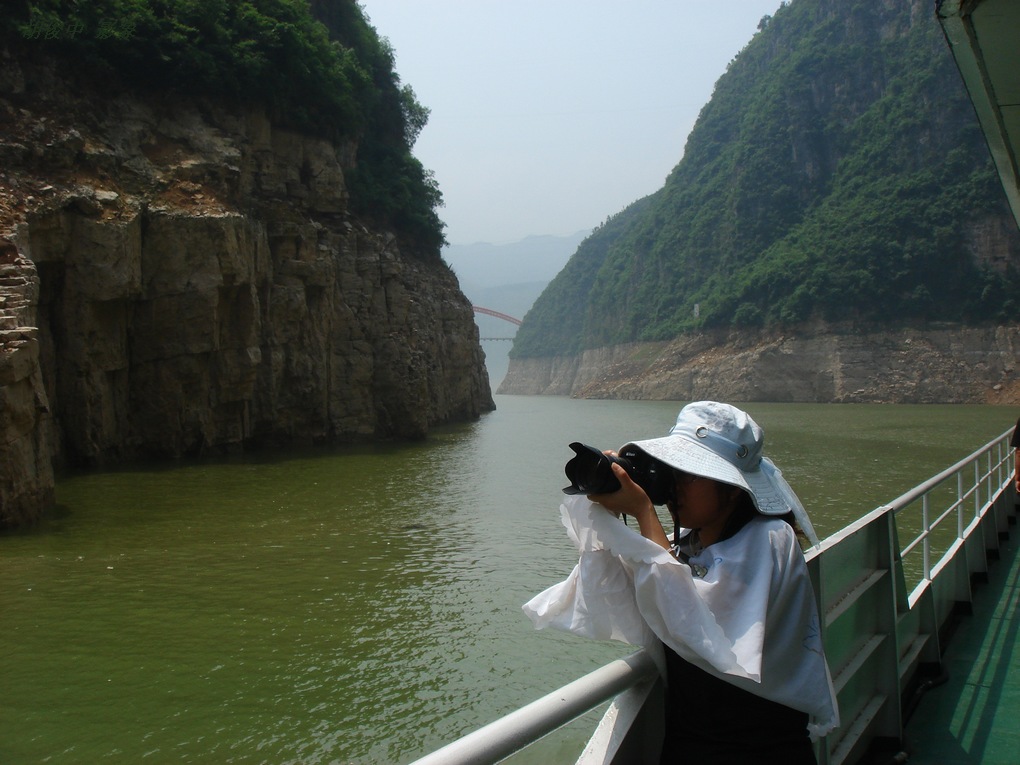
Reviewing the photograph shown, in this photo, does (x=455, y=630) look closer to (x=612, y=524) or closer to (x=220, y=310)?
(x=612, y=524)

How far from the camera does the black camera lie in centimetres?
188

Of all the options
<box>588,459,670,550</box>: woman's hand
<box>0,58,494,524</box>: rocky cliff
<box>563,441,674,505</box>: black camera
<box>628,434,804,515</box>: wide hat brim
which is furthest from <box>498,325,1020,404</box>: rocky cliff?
<box>588,459,670,550</box>: woman's hand

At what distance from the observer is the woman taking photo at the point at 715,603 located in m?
1.74

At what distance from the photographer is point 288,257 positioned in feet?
74.4

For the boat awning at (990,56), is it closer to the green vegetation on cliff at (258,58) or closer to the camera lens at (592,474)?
the camera lens at (592,474)

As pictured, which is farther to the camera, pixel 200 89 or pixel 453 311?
pixel 453 311

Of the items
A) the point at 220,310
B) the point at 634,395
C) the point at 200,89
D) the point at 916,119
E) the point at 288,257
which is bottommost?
the point at 634,395

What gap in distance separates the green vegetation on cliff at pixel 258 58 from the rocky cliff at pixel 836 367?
129ft

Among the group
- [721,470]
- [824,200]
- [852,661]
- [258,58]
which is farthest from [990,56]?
[824,200]

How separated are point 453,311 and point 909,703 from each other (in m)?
34.7

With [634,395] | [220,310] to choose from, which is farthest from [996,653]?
[634,395]

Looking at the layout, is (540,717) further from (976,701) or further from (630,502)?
(976,701)

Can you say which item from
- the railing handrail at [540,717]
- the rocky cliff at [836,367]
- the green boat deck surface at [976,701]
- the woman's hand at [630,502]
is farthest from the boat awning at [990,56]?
the rocky cliff at [836,367]

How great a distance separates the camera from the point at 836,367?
206ft
